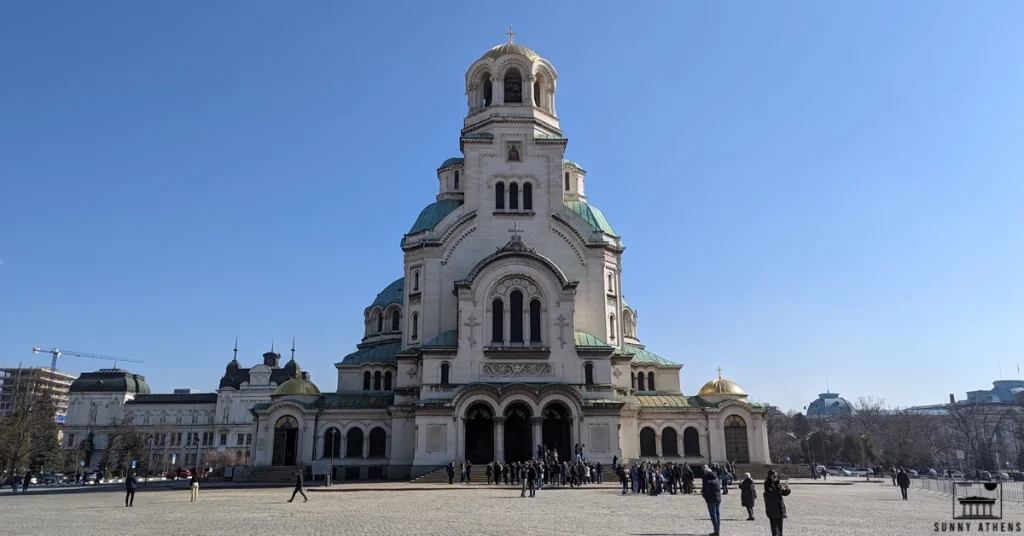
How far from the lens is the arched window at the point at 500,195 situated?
5391 centimetres

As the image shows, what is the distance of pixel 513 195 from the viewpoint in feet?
178

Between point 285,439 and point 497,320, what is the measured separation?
1589cm

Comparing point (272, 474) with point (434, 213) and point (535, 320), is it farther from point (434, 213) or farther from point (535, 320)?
point (434, 213)

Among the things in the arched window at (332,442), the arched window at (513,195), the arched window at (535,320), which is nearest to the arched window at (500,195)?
the arched window at (513,195)

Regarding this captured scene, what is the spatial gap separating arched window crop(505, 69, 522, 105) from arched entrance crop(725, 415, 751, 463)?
26.7 m

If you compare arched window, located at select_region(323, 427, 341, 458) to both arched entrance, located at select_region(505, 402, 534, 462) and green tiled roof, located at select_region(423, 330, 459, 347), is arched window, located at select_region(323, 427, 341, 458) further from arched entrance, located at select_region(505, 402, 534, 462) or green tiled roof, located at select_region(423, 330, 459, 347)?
arched entrance, located at select_region(505, 402, 534, 462)

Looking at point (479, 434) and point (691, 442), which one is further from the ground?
point (479, 434)

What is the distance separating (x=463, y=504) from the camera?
27.4 meters

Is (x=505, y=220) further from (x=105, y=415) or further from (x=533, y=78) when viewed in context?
(x=105, y=415)

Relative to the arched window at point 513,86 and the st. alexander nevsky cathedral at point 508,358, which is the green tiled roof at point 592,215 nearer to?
the st. alexander nevsky cathedral at point 508,358

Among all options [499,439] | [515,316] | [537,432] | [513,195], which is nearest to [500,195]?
[513,195]

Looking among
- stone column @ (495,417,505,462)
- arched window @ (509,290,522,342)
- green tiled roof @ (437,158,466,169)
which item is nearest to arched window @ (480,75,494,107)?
green tiled roof @ (437,158,466,169)

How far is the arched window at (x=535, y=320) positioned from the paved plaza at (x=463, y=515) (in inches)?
607

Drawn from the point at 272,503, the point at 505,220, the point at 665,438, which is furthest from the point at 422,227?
the point at 272,503
